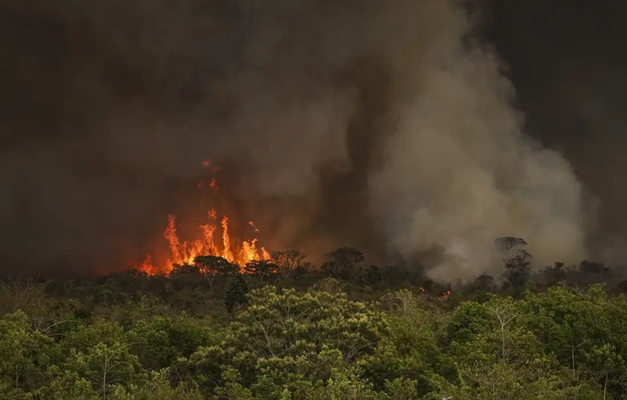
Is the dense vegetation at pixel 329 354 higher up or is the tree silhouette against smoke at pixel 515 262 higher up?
the tree silhouette against smoke at pixel 515 262

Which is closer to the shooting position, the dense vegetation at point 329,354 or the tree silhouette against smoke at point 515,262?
the dense vegetation at point 329,354

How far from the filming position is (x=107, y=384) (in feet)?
111

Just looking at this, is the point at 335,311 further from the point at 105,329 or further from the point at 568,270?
the point at 568,270

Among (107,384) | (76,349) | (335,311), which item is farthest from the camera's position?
(335,311)

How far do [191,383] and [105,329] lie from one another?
6791 millimetres

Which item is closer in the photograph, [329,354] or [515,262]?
[329,354]

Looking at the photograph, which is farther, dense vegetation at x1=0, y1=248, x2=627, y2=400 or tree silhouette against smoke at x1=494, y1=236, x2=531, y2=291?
tree silhouette against smoke at x1=494, y1=236, x2=531, y2=291

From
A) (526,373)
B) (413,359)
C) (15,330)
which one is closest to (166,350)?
(15,330)

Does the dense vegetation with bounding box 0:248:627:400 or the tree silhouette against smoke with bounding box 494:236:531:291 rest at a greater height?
the tree silhouette against smoke with bounding box 494:236:531:291

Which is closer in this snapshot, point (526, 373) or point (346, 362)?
point (526, 373)

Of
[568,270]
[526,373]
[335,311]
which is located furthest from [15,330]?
[568,270]

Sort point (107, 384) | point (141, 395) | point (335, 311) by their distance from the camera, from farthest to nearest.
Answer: point (335, 311) → point (107, 384) → point (141, 395)

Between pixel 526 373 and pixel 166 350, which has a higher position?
pixel 166 350

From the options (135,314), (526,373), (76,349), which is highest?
(135,314)
